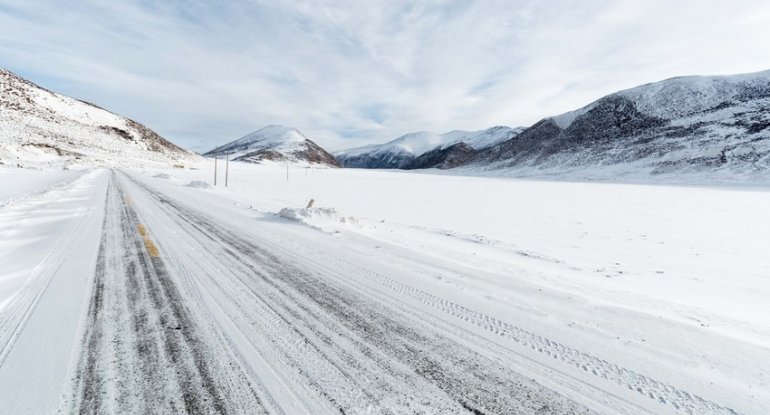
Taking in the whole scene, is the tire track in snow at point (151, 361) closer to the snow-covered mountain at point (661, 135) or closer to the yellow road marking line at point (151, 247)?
the yellow road marking line at point (151, 247)

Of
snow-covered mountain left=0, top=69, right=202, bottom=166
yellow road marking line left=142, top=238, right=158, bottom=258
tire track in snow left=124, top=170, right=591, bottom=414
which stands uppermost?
snow-covered mountain left=0, top=69, right=202, bottom=166

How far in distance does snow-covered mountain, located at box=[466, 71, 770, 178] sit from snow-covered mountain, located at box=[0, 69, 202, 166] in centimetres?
10314

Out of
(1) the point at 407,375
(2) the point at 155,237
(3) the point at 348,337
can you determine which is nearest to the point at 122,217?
(2) the point at 155,237

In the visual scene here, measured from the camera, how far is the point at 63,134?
81438 millimetres

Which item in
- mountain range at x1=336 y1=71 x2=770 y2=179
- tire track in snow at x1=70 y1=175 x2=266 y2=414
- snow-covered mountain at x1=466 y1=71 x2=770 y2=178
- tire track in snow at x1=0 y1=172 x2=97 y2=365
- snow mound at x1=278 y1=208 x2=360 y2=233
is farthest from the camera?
mountain range at x1=336 y1=71 x2=770 y2=179

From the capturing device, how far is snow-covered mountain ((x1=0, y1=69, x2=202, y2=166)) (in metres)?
61.6

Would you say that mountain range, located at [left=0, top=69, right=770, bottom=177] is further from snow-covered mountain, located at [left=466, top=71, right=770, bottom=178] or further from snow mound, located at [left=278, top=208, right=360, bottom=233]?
snow mound, located at [left=278, top=208, right=360, bottom=233]

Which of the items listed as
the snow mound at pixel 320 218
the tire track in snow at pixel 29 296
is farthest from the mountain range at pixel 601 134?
the tire track in snow at pixel 29 296

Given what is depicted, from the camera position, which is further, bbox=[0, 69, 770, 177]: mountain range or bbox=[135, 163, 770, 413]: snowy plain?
bbox=[0, 69, 770, 177]: mountain range

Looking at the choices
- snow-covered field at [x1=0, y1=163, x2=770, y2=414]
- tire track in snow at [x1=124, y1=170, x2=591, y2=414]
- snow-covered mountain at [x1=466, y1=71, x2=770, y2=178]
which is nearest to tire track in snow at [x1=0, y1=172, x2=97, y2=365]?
snow-covered field at [x1=0, y1=163, x2=770, y2=414]

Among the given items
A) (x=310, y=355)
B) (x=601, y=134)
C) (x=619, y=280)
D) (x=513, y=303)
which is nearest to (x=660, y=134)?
(x=601, y=134)

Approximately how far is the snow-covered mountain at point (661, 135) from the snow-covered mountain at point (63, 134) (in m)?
103

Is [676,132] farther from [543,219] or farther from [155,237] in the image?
[155,237]

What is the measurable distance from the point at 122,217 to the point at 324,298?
29.7 ft
